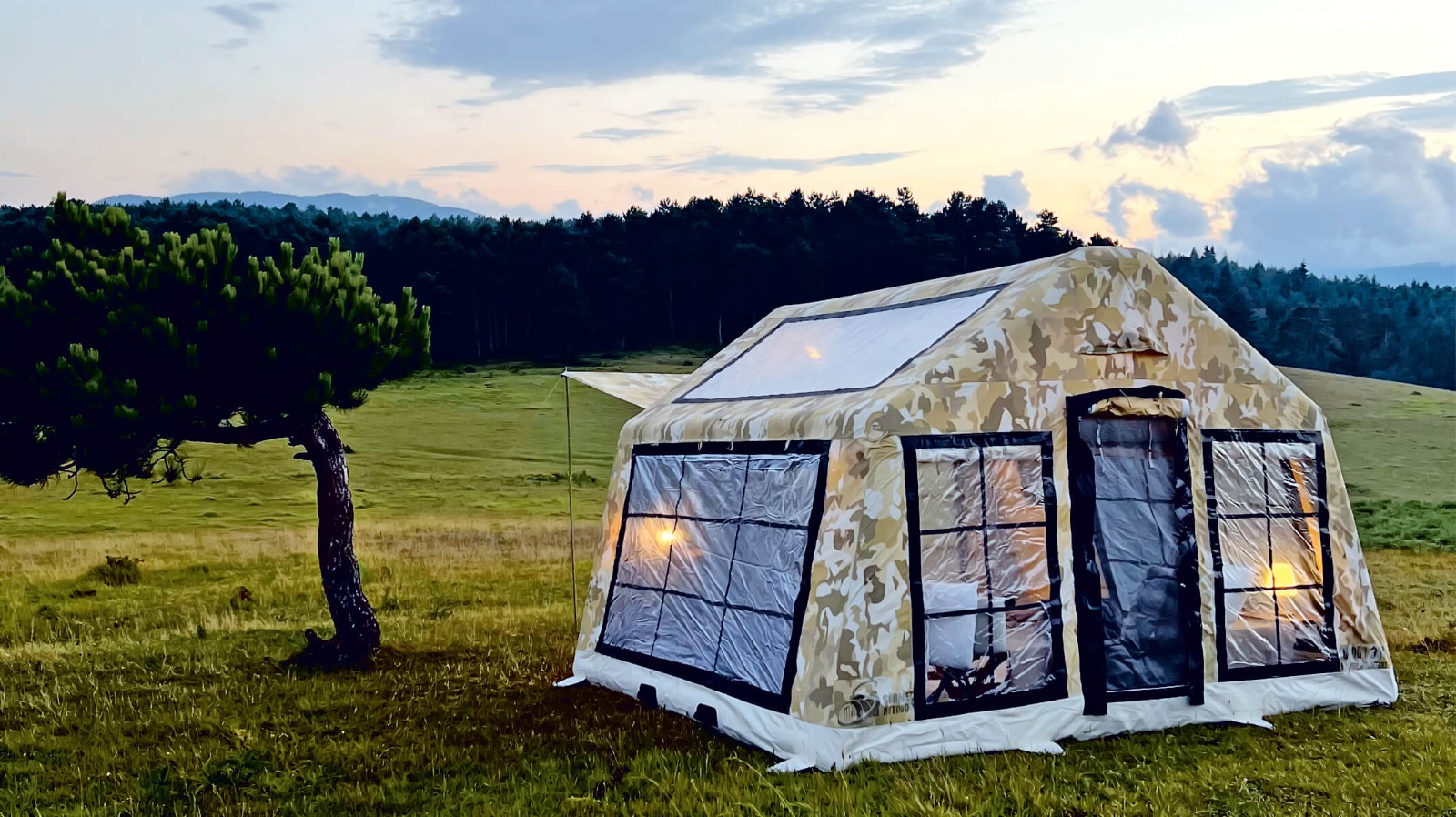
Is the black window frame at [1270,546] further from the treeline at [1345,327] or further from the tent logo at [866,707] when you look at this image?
the treeline at [1345,327]

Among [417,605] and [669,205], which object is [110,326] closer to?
[417,605]

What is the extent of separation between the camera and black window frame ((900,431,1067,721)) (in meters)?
6.60

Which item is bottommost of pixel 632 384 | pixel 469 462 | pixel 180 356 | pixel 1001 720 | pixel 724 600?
pixel 469 462

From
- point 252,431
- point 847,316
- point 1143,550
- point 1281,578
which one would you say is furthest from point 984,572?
point 252,431

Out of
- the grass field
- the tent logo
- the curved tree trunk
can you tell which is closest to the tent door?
the grass field

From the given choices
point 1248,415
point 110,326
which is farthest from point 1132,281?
point 110,326

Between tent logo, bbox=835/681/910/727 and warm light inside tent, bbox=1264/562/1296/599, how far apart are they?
9.54 ft

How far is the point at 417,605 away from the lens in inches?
560

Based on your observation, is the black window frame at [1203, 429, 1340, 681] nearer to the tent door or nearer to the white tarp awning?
the tent door

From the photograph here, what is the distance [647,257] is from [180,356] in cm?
3293

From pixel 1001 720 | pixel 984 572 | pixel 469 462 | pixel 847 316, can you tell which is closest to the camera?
pixel 1001 720

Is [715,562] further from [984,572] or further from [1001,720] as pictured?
[1001,720]

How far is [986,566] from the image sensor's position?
7.00 m

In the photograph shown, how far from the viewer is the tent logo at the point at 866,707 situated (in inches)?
254
